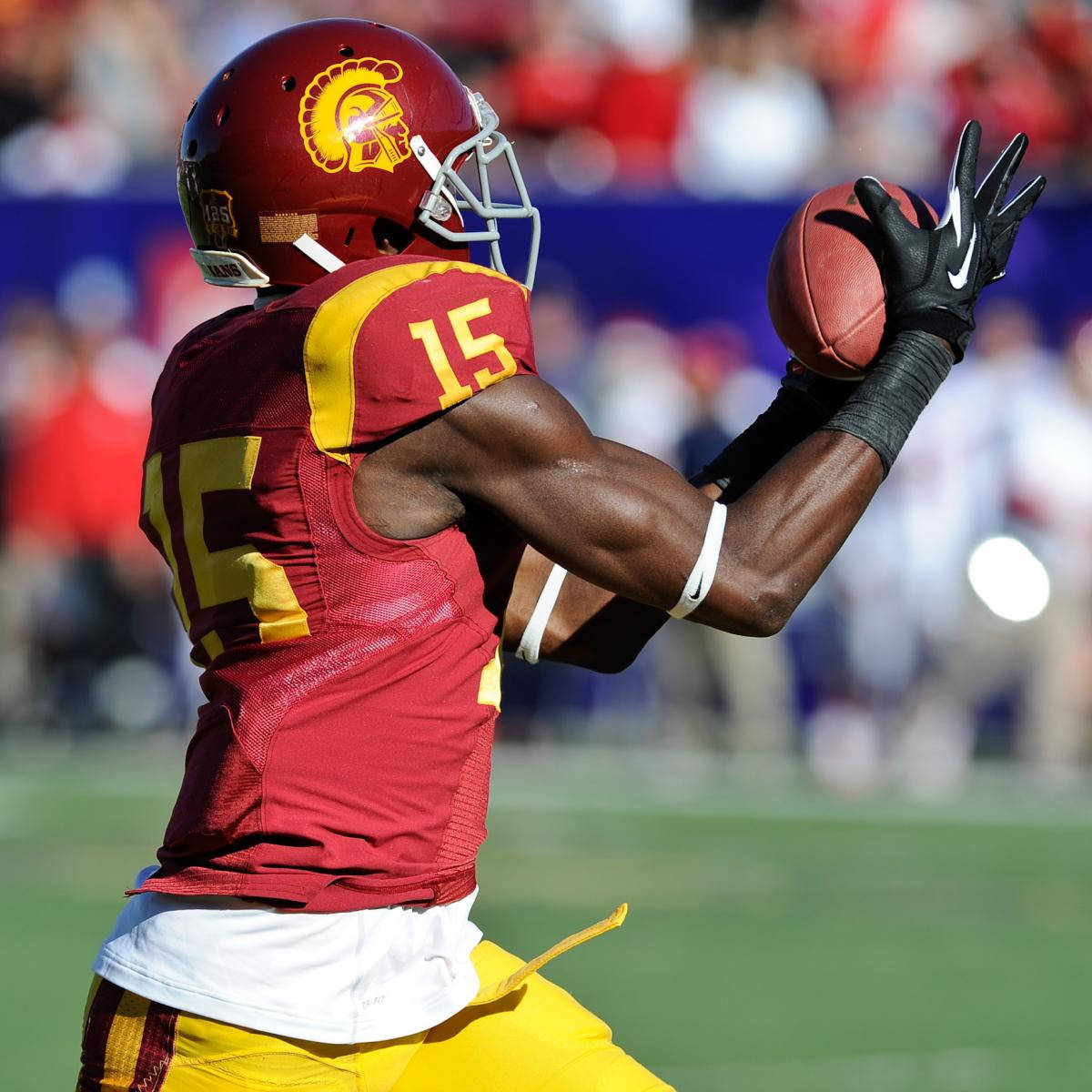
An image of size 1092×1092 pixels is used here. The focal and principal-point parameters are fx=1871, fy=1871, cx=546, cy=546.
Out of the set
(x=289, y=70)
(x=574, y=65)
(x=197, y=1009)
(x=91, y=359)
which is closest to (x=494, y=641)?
(x=197, y=1009)

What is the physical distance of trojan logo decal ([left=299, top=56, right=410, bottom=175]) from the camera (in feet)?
7.80

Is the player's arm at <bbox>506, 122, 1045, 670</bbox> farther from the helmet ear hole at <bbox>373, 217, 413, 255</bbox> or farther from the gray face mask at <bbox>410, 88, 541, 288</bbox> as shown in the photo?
the helmet ear hole at <bbox>373, 217, 413, 255</bbox>

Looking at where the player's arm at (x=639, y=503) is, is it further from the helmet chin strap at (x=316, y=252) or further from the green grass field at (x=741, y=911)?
the green grass field at (x=741, y=911)

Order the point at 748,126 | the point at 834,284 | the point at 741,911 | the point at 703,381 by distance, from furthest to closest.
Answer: the point at 748,126 → the point at 703,381 → the point at 741,911 → the point at 834,284

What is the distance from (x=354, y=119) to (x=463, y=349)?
16.4 inches

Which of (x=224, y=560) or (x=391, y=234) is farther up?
(x=391, y=234)

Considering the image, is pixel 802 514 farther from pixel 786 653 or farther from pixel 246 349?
pixel 786 653

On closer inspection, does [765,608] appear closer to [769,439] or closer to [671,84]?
[769,439]

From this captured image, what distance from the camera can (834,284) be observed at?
2494 millimetres

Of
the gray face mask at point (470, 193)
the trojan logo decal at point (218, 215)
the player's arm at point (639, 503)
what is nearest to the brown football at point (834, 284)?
the player's arm at point (639, 503)

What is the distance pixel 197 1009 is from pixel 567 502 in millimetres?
735

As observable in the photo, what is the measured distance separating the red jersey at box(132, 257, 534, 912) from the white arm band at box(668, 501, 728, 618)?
28cm

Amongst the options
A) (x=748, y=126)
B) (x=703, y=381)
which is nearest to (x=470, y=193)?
(x=703, y=381)

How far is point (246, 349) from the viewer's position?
228 centimetres
